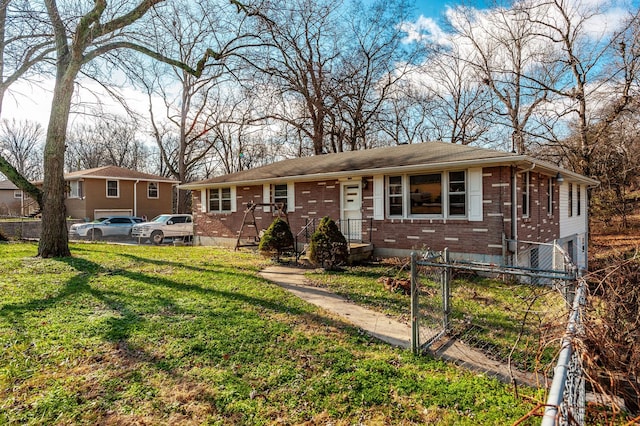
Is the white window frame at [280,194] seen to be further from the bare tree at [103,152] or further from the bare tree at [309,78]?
the bare tree at [103,152]

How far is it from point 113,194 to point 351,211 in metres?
21.7

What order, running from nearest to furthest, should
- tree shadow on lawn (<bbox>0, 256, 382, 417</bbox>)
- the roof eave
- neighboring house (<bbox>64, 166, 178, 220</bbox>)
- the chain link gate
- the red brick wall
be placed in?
tree shadow on lawn (<bbox>0, 256, 382, 417</bbox>), the chain link gate, the roof eave, the red brick wall, neighboring house (<bbox>64, 166, 178, 220</bbox>)

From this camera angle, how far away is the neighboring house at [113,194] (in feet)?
83.8

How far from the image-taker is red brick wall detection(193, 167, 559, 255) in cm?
950

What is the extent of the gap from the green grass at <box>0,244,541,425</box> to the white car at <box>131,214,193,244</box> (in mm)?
12284

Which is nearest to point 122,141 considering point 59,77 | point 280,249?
point 59,77

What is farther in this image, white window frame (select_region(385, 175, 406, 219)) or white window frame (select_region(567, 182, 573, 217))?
white window frame (select_region(567, 182, 573, 217))

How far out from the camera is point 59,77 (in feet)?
33.4

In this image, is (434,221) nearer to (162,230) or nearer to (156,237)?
(162,230)

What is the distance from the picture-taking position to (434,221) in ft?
34.6

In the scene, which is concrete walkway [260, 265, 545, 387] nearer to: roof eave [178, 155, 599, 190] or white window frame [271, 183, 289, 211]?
roof eave [178, 155, 599, 190]

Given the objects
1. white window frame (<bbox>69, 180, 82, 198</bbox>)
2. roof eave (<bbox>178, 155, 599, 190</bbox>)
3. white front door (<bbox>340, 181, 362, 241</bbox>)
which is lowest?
white front door (<bbox>340, 181, 362, 241</bbox>)

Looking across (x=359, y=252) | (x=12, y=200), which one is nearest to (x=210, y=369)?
(x=359, y=252)

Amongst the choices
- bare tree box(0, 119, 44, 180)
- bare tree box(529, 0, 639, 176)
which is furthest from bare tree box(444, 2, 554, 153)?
bare tree box(0, 119, 44, 180)
